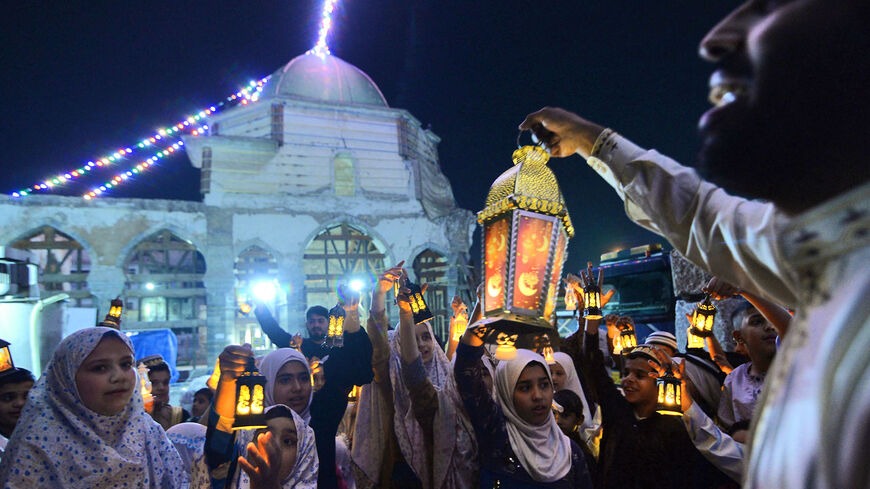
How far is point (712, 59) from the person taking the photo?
33.8 inches

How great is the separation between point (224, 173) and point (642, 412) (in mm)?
14804

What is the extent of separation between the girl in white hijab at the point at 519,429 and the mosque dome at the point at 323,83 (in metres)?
15.4

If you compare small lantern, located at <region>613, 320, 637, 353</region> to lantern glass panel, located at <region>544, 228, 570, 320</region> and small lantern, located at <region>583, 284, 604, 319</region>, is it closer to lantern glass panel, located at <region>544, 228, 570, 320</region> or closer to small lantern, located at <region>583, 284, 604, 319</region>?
small lantern, located at <region>583, 284, 604, 319</region>

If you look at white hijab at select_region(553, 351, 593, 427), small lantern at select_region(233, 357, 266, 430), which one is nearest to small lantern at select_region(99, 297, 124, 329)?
small lantern at select_region(233, 357, 266, 430)

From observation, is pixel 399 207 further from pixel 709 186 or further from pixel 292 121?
pixel 709 186

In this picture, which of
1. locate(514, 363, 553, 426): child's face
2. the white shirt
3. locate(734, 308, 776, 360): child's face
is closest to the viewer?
the white shirt

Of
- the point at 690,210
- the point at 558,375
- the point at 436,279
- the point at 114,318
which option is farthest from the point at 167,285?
the point at 690,210

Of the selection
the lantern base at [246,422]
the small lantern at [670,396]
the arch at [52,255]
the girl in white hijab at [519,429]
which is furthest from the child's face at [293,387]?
the arch at [52,255]

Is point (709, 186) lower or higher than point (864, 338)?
higher

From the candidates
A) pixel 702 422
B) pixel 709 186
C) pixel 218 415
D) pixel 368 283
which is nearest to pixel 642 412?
pixel 702 422

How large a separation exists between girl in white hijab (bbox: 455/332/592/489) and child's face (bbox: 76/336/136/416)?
1803 mm

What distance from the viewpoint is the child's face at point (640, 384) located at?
2.77m

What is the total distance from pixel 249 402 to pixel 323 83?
17.3 metres

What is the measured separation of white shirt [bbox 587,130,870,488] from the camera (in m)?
0.54
